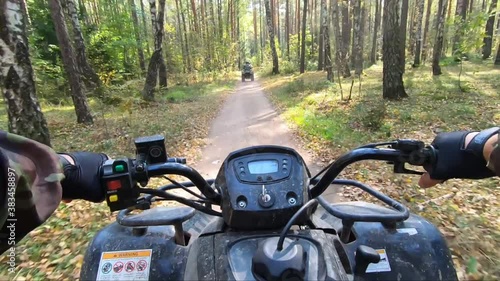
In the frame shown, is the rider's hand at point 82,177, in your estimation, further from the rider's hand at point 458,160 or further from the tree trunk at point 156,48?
the tree trunk at point 156,48

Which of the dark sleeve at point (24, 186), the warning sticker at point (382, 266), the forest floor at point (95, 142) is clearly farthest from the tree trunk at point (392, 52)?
the dark sleeve at point (24, 186)

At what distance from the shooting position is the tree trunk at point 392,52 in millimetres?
10789

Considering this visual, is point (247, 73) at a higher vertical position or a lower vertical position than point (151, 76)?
lower

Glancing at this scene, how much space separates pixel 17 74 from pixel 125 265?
5.71 metres

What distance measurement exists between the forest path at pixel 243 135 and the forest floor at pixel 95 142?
1.19ft

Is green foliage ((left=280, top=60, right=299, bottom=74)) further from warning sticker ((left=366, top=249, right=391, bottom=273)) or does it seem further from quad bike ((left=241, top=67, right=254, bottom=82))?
warning sticker ((left=366, top=249, right=391, bottom=273))

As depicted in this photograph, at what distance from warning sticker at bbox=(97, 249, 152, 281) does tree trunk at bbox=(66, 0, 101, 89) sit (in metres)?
12.6

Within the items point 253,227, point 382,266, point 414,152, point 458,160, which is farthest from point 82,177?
point 458,160

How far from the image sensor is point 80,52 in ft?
44.9

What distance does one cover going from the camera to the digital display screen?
57.2 inches

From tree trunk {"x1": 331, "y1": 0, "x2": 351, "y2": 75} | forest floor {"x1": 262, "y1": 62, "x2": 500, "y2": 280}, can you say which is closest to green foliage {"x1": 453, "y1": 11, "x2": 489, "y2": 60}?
forest floor {"x1": 262, "y1": 62, "x2": 500, "y2": 280}

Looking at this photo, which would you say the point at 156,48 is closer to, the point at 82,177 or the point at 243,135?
the point at 243,135

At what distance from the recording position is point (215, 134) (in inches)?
381

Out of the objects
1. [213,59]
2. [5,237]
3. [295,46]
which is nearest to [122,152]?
[5,237]
